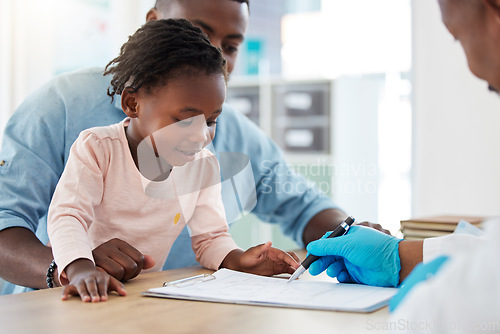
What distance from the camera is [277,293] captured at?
0.70 metres

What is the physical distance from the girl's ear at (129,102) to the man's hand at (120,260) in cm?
22

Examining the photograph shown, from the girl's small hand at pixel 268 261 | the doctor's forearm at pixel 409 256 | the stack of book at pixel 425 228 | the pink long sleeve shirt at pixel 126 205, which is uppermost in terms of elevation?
the pink long sleeve shirt at pixel 126 205

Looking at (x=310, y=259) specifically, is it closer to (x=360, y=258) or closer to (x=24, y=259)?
(x=360, y=258)

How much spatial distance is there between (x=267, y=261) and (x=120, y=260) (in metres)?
0.23

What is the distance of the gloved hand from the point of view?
0.77 metres

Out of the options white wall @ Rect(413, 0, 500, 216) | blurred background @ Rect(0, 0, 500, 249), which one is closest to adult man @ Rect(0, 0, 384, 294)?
blurred background @ Rect(0, 0, 500, 249)

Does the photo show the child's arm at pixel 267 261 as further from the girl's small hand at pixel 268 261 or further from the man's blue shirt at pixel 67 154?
the man's blue shirt at pixel 67 154

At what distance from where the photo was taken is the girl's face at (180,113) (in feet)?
2.78

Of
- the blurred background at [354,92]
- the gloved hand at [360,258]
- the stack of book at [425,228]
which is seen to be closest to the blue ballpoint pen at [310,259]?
the gloved hand at [360,258]

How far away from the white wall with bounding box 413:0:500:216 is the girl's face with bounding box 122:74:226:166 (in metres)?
2.09

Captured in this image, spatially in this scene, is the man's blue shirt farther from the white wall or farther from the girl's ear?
the white wall

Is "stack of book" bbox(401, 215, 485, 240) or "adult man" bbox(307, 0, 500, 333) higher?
"adult man" bbox(307, 0, 500, 333)

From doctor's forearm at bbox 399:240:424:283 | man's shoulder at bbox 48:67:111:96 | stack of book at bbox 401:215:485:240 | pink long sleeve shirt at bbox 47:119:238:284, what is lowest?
stack of book at bbox 401:215:485:240

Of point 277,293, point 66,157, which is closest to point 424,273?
point 277,293
